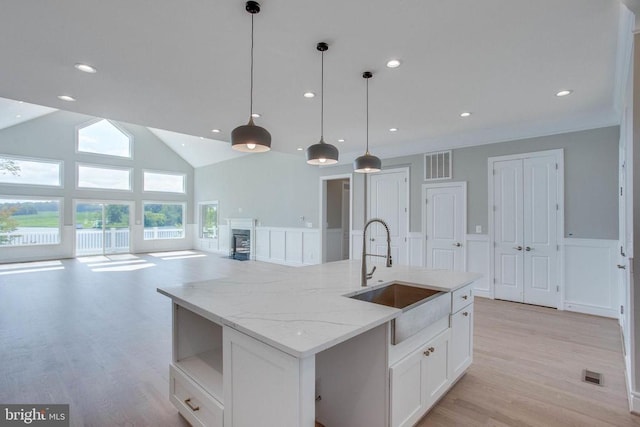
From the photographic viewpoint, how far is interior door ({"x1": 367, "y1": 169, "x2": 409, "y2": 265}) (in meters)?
6.10

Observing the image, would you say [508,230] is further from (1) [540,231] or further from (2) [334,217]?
(2) [334,217]

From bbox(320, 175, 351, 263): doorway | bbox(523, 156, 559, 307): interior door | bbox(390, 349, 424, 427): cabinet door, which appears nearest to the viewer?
bbox(390, 349, 424, 427): cabinet door

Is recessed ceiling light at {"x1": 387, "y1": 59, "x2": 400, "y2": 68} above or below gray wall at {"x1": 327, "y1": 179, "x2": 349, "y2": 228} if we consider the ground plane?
above

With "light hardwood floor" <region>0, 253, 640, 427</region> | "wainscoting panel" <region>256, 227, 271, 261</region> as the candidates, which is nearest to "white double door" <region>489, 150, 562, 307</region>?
"light hardwood floor" <region>0, 253, 640, 427</region>

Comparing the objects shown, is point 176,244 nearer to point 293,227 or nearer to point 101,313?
point 293,227

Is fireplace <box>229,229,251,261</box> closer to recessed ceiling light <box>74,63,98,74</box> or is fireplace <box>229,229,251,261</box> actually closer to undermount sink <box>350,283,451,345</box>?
recessed ceiling light <box>74,63,98,74</box>

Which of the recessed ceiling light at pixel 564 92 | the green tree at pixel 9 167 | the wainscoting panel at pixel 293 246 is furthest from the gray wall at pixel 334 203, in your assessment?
the green tree at pixel 9 167

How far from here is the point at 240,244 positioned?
10242mm

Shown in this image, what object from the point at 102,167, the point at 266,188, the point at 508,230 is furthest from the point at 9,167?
the point at 508,230

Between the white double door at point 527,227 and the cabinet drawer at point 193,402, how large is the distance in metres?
4.84

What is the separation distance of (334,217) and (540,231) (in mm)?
4538

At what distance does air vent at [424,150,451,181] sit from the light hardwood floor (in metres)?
2.24

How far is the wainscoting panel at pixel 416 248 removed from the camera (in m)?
5.84

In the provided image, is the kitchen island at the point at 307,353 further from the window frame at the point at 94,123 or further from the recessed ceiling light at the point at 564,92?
the window frame at the point at 94,123
